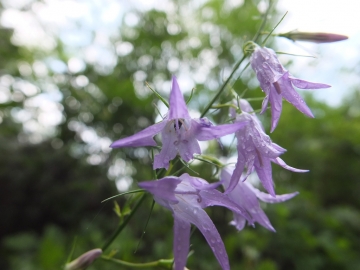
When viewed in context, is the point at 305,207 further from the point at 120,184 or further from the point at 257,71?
the point at 257,71

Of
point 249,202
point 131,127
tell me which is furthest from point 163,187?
point 131,127

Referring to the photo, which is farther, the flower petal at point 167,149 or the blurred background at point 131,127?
the blurred background at point 131,127

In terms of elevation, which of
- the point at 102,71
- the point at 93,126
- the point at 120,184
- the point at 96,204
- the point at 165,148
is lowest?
the point at 96,204

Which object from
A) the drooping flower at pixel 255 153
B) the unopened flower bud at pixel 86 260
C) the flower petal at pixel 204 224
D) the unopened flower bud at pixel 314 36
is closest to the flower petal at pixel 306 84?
the drooping flower at pixel 255 153

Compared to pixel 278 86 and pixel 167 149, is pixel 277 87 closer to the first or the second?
pixel 278 86

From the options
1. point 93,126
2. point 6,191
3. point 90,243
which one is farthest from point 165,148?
point 6,191

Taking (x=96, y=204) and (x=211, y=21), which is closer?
(x=96, y=204)

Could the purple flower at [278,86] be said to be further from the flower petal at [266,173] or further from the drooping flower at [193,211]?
the drooping flower at [193,211]
